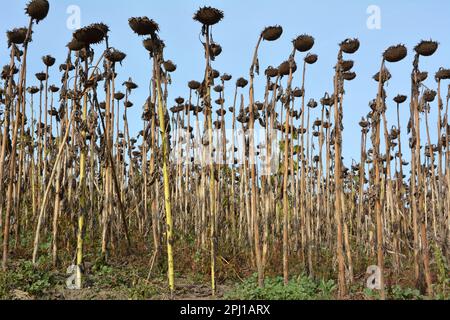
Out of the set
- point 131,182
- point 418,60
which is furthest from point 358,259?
point 131,182

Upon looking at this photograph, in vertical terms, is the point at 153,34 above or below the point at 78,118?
above

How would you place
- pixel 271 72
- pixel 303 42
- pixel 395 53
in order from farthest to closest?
pixel 271 72, pixel 303 42, pixel 395 53

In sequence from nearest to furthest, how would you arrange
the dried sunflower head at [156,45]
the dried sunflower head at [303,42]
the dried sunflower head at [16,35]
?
1. the dried sunflower head at [156,45]
2. the dried sunflower head at [303,42]
3. the dried sunflower head at [16,35]

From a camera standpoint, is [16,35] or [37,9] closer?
[37,9]

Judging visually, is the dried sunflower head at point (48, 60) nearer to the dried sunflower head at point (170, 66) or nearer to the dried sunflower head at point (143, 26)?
the dried sunflower head at point (170, 66)

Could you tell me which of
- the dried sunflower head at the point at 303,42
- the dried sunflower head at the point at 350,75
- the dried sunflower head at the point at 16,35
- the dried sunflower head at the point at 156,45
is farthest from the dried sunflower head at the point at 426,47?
the dried sunflower head at the point at 16,35

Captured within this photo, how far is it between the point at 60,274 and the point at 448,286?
4.68m

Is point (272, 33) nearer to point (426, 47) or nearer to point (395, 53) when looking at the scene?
point (395, 53)

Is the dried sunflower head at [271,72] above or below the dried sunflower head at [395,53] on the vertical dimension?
above

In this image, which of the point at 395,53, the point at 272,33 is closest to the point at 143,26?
the point at 272,33

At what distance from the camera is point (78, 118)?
5.84 meters

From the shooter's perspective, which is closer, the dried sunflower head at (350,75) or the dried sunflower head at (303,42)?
the dried sunflower head at (303,42)

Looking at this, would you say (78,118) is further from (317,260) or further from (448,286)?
(448,286)

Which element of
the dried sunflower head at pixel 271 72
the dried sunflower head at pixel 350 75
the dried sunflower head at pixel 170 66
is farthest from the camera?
the dried sunflower head at pixel 170 66
